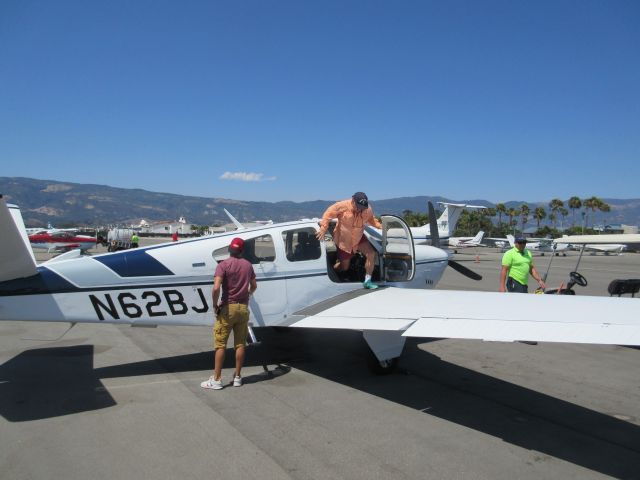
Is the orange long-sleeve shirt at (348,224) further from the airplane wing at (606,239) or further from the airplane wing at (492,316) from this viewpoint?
the airplane wing at (606,239)

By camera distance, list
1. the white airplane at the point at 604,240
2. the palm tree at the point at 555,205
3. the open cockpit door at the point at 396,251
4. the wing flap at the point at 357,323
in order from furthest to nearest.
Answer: the palm tree at the point at 555,205
the white airplane at the point at 604,240
the open cockpit door at the point at 396,251
the wing flap at the point at 357,323

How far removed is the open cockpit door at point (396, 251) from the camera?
23.0 feet

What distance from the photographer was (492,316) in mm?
4496

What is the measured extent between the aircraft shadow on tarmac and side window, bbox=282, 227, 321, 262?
150 centimetres

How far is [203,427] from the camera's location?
13.7 feet

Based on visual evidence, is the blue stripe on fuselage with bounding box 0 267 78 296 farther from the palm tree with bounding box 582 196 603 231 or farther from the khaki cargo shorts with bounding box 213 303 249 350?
the palm tree with bounding box 582 196 603 231

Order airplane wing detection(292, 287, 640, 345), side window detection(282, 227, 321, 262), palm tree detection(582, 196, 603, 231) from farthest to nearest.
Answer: palm tree detection(582, 196, 603, 231), side window detection(282, 227, 321, 262), airplane wing detection(292, 287, 640, 345)

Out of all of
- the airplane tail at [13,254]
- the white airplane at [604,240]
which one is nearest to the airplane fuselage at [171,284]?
the airplane tail at [13,254]

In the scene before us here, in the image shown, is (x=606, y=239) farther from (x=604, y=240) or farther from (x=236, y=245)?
(x=236, y=245)

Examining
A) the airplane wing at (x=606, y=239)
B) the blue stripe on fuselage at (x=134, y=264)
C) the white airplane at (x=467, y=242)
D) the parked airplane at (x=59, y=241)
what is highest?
the airplane wing at (x=606, y=239)

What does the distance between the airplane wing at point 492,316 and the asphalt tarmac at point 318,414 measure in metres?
0.87

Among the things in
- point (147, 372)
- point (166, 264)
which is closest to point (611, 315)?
point (166, 264)

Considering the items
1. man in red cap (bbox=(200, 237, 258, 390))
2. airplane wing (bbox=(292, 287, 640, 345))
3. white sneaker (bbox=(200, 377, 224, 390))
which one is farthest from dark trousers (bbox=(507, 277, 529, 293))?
white sneaker (bbox=(200, 377, 224, 390))

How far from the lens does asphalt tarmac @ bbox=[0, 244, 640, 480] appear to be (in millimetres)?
3520
